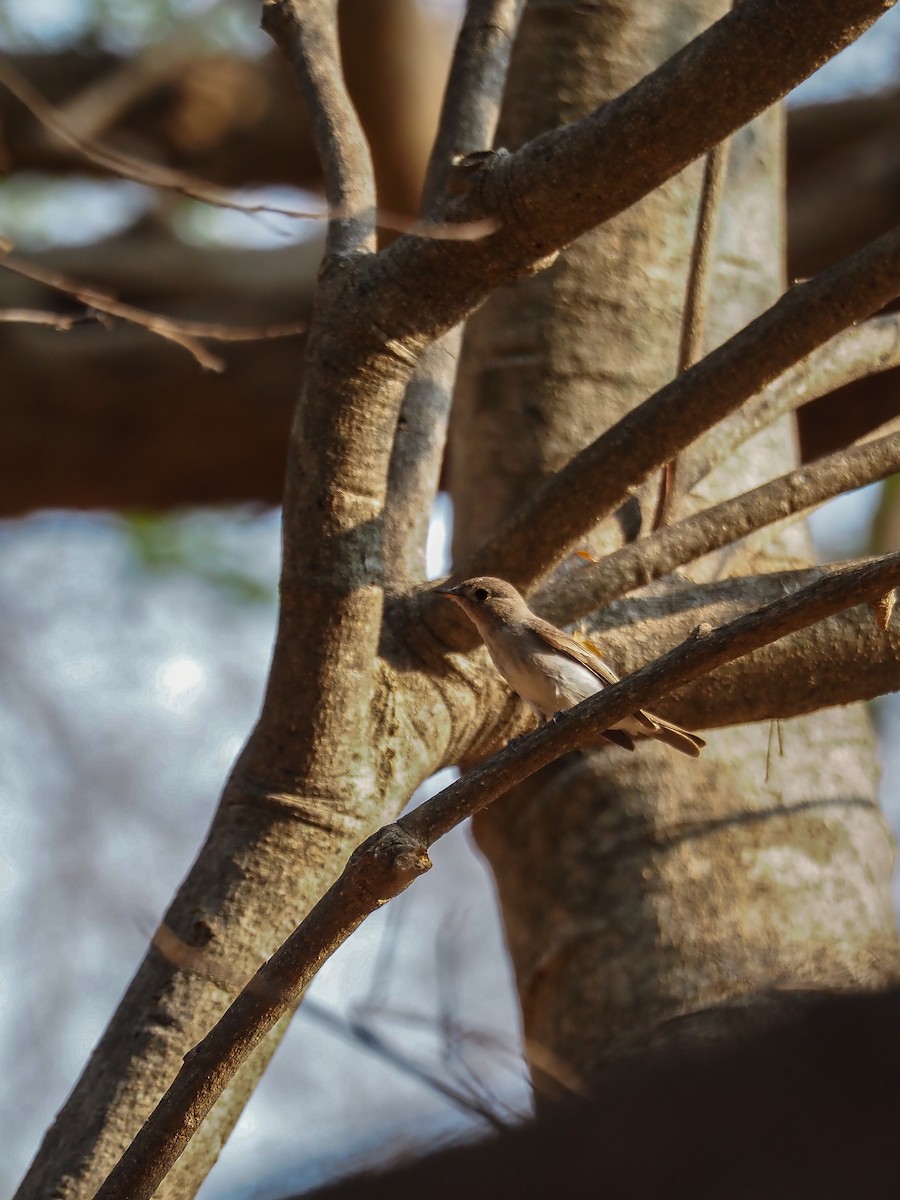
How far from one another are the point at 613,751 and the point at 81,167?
652cm

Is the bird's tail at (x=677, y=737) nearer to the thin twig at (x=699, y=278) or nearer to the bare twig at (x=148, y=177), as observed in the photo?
the thin twig at (x=699, y=278)

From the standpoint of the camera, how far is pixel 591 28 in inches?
186

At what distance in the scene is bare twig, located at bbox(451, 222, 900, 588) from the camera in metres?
2.46

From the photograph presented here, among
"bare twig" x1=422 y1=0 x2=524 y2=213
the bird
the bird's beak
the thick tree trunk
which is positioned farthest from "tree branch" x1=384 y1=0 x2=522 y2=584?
the thick tree trunk

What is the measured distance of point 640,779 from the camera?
3.81 m

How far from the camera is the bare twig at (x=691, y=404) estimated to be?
246 cm

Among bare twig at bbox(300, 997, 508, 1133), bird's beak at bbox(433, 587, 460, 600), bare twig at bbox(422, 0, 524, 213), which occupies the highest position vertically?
bare twig at bbox(422, 0, 524, 213)

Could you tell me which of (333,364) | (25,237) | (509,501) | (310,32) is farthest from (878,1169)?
(25,237)

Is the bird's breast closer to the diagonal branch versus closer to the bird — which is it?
the bird

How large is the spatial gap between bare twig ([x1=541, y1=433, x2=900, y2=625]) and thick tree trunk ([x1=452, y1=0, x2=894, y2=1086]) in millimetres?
232

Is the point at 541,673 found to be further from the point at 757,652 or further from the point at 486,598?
the point at 757,652

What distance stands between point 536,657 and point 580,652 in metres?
0.10

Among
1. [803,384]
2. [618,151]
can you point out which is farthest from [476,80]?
[803,384]

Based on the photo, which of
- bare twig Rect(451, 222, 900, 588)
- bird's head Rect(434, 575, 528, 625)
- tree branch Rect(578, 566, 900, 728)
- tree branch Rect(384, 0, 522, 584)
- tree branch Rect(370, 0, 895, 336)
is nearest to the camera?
tree branch Rect(370, 0, 895, 336)
